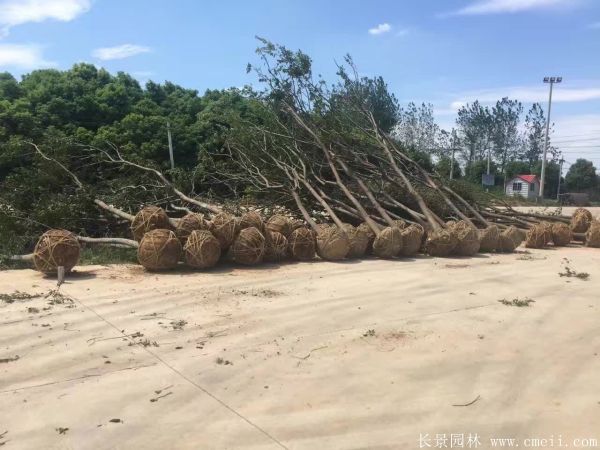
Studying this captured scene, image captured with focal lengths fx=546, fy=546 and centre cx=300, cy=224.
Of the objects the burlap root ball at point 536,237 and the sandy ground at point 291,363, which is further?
the burlap root ball at point 536,237

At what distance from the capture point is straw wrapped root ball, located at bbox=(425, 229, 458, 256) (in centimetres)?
1076

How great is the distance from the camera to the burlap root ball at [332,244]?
Result: 32.7ft

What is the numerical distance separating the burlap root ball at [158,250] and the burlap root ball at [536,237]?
27.2 feet

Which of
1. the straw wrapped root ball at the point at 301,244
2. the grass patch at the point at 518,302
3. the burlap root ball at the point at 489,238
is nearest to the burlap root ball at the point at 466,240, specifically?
the burlap root ball at the point at 489,238

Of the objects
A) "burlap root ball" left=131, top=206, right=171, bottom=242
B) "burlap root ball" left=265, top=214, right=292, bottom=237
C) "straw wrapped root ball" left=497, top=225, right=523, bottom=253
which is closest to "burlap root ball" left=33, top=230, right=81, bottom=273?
"burlap root ball" left=131, top=206, right=171, bottom=242

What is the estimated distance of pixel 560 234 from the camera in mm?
13141

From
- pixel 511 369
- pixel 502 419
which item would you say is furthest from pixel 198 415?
pixel 511 369

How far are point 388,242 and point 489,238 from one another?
8.54 ft

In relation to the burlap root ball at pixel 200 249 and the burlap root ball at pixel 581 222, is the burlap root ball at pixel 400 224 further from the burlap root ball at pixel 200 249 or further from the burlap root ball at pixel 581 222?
the burlap root ball at pixel 581 222

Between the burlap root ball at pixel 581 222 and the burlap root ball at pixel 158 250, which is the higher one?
the burlap root ball at pixel 581 222

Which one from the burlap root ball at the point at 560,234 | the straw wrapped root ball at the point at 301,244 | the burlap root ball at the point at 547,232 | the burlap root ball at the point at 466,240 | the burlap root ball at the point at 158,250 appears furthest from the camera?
the burlap root ball at the point at 560,234

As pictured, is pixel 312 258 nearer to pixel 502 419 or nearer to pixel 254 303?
pixel 254 303

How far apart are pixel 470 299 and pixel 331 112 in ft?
29.1

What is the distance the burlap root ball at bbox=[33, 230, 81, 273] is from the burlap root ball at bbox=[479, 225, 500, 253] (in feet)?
25.9
